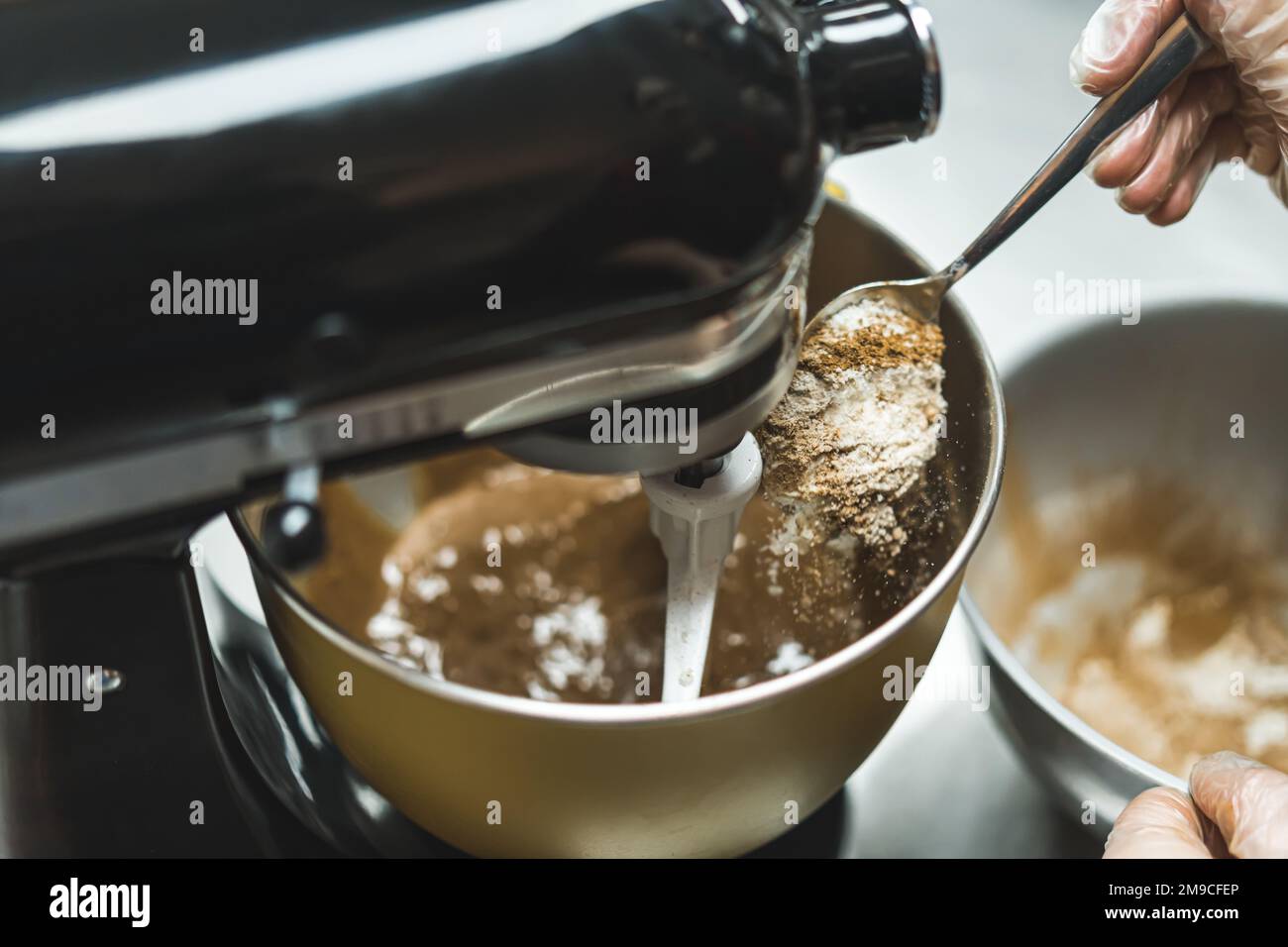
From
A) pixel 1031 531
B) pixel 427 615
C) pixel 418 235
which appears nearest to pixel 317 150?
pixel 418 235

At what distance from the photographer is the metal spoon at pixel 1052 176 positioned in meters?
0.51

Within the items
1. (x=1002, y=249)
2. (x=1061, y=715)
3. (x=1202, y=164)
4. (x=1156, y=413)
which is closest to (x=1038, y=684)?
(x=1061, y=715)

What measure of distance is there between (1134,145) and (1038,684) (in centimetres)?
31

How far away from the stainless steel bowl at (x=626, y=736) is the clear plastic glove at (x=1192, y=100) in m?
Answer: 0.18

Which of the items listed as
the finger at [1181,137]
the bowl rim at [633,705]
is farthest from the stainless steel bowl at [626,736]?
the finger at [1181,137]

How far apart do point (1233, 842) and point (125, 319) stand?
50 cm

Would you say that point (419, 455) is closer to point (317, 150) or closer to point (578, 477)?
point (317, 150)

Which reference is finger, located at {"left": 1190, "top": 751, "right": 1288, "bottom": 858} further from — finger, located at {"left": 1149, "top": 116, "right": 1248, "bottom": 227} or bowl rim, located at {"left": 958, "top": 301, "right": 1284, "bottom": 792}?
finger, located at {"left": 1149, "top": 116, "right": 1248, "bottom": 227}

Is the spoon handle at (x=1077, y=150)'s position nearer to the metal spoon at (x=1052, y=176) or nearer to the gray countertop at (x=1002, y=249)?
the metal spoon at (x=1052, y=176)

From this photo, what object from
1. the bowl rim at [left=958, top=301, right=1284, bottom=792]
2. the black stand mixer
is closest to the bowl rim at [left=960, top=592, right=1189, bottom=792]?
the bowl rim at [left=958, top=301, right=1284, bottom=792]

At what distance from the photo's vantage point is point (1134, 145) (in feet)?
2.15

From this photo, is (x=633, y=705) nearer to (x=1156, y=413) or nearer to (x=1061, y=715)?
(x=1061, y=715)

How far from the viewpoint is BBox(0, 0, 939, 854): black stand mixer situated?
1.10 ft

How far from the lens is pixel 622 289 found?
37cm
